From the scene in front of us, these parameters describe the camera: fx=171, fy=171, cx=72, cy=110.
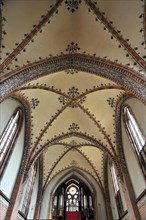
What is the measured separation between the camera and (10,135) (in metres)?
8.41

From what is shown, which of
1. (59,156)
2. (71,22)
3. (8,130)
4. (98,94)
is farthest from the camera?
(59,156)

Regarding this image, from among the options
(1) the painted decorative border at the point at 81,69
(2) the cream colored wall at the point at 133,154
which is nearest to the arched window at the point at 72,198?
(2) the cream colored wall at the point at 133,154

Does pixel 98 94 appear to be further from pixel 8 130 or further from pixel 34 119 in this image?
pixel 8 130

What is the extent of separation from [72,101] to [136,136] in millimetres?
4039

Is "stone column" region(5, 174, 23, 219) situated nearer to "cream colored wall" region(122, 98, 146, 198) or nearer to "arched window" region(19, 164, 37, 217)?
"arched window" region(19, 164, 37, 217)

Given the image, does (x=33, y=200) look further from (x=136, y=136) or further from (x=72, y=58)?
(x=72, y=58)

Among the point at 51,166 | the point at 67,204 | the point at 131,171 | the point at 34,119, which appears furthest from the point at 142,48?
the point at 67,204

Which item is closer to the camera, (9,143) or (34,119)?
(9,143)

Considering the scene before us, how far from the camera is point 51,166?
13625 millimetres

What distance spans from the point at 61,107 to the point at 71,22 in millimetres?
4823

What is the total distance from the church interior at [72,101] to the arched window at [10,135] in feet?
Result: 0.15

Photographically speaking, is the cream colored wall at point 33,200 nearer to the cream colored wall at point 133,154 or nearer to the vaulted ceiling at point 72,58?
the vaulted ceiling at point 72,58

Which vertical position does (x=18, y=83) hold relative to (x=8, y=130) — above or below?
above

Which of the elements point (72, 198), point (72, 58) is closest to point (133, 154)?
point (72, 58)
